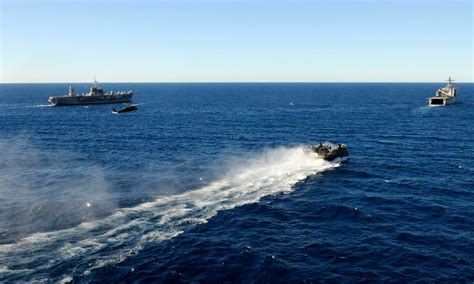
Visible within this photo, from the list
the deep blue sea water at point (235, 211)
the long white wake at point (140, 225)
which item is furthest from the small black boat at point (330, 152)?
the long white wake at point (140, 225)

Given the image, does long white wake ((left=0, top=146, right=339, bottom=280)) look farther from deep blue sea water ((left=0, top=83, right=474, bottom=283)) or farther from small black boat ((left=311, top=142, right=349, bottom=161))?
small black boat ((left=311, top=142, right=349, bottom=161))

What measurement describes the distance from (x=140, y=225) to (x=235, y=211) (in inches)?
577

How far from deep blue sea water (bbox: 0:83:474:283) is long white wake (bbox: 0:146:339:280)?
24 cm

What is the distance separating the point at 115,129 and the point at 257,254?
116m

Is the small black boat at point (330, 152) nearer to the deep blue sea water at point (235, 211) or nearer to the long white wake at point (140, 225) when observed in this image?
the deep blue sea water at point (235, 211)

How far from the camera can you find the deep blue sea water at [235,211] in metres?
45.7

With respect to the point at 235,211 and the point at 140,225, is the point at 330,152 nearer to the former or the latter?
the point at 235,211

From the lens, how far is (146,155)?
344 feet

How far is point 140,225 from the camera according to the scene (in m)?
56.8

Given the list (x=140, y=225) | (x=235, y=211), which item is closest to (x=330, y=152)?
(x=235, y=211)

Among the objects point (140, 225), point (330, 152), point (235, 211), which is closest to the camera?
point (140, 225)

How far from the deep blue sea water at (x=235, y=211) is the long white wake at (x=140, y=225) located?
0.77 ft

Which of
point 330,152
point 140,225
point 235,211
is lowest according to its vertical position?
point 140,225

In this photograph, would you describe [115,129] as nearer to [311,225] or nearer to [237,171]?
[237,171]
